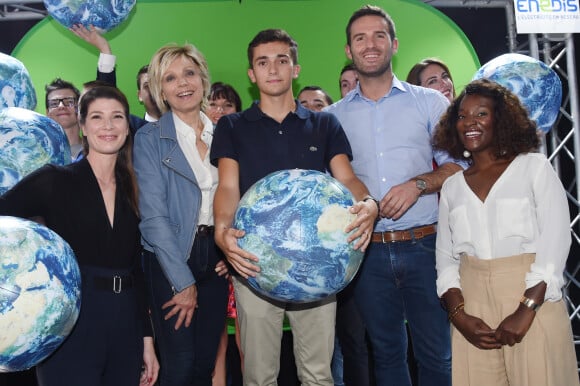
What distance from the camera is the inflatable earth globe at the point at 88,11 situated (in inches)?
172

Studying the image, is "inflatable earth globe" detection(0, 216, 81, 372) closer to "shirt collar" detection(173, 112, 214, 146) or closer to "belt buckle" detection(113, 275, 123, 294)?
"belt buckle" detection(113, 275, 123, 294)

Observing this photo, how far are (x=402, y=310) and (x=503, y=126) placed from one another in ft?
3.74

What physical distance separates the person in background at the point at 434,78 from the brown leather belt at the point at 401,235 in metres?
1.61

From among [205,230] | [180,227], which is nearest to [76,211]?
[180,227]

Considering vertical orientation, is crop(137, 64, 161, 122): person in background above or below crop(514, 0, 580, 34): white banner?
below

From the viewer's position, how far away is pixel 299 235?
8.26 ft

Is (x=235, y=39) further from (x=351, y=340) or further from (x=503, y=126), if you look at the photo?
(x=503, y=126)

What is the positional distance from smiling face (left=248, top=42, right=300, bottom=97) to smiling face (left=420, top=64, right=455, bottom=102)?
181 centimetres

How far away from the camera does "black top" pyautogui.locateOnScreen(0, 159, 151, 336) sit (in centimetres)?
285

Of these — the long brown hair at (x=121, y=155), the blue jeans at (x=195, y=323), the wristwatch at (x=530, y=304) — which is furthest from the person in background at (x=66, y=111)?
the wristwatch at (x=530, y=304)

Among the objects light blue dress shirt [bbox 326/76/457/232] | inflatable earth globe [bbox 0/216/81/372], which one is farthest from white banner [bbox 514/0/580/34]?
inflatable earth globe [bbox 0/216/81/372]

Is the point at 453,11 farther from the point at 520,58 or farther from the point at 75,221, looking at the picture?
the point at 75,221

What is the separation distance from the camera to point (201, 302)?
3.40 metres

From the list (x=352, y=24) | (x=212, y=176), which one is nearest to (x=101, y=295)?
(x=212, y=176)
